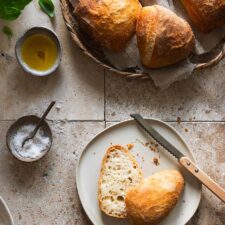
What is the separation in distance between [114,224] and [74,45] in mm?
509

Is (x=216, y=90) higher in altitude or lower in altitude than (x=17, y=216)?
higher

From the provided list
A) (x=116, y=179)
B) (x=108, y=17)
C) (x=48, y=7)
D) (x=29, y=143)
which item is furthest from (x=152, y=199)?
(x=48, y=7)

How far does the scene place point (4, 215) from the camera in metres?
1.36

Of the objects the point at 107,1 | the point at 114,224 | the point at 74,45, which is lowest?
the point at 114,224

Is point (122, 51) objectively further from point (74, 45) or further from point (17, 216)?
point (17, 216)

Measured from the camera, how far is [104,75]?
4.85ft

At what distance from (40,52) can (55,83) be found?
0.10m

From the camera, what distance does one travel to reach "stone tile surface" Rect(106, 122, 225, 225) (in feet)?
4.80

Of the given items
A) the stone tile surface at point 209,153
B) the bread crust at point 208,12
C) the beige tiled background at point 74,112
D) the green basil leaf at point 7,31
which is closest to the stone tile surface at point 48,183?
the beige tiled background at point 74,112

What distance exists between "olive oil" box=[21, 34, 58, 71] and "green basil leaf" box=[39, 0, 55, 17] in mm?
76

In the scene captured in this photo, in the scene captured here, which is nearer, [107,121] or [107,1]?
[107,1]

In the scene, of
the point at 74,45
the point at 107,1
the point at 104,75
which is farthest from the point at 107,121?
A: the point at 107,1

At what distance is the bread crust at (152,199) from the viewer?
1.33m

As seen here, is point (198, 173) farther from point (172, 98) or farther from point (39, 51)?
point (39, 51)
